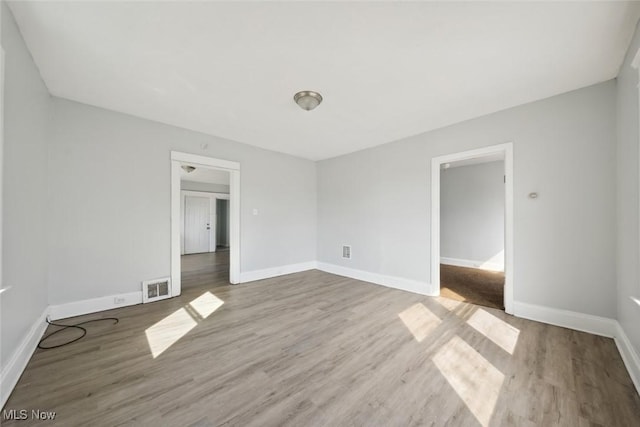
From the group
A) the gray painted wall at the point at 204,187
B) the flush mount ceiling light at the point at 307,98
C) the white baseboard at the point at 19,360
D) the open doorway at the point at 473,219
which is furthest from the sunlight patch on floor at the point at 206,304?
the gray painted wall at the point at 204,187

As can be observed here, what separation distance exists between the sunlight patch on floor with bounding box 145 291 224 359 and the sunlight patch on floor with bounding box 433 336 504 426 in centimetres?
237

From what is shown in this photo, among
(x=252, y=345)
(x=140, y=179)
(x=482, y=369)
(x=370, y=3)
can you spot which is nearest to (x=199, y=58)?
(x=370, y=3)

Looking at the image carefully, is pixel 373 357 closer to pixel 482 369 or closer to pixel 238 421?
pixel 482 369

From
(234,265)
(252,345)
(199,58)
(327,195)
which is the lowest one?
(252,345)

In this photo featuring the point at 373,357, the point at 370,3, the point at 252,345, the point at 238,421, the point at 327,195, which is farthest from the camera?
the point at 327,195

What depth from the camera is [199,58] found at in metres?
2.07

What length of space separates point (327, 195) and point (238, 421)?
4322 millimetres

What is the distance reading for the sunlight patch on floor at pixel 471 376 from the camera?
4.97 feet

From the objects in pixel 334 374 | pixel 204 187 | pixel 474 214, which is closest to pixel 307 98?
pixel 334 374

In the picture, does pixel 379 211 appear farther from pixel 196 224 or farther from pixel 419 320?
pixel 196 224

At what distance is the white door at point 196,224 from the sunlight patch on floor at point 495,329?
8.29 metres

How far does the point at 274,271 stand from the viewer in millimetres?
4789

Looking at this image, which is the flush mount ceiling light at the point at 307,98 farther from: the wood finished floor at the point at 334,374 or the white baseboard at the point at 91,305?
the white baseboard at the point at 91,305

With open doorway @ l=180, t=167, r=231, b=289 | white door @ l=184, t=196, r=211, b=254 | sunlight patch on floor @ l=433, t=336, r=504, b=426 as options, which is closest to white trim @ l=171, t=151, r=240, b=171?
open doorway @ l=180, t=167, r=231, b=289
